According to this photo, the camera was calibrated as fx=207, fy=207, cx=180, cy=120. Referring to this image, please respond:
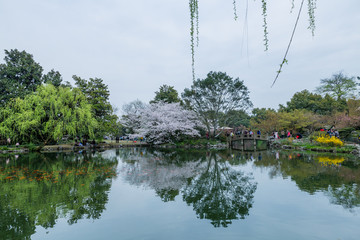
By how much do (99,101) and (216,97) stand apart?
48.9 ft

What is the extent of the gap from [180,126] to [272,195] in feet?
60.8

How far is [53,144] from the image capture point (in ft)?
74.5

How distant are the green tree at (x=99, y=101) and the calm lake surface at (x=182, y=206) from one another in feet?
58.9

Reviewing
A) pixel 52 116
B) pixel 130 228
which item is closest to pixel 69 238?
pixel 130 228

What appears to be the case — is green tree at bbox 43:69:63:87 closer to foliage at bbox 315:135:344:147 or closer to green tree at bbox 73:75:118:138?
green tree at bbox 73:75:118:138

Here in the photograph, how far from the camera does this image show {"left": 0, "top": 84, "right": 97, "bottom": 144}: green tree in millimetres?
19672

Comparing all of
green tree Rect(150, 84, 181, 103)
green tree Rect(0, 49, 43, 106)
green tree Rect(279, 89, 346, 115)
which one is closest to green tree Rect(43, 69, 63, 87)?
green tree Rect(0, 49, 43, 106)

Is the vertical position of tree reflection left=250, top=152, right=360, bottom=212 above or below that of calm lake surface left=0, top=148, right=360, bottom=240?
above

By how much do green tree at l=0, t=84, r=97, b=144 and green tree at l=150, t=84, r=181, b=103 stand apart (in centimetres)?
1119

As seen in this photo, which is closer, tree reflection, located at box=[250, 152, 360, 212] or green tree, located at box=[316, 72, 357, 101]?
tree reflection, located at box=[250, 152, 360, 212]

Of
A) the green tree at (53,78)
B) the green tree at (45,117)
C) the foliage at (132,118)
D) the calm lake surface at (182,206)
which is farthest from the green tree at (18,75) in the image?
the calm lake surface at (182,206)

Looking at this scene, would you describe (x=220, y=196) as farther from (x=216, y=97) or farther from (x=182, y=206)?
(x=216, y=97)

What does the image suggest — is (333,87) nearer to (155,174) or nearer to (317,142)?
(317,142)

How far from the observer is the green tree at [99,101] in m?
A: 26.2
